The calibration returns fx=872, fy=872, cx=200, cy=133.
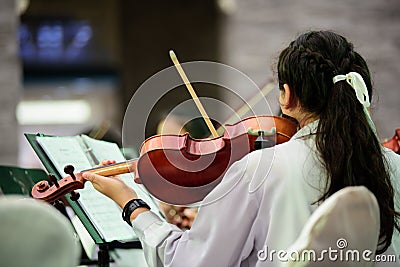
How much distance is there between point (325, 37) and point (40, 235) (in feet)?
3.41

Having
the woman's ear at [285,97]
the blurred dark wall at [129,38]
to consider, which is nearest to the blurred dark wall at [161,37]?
the blurred dark wall at [129,38]

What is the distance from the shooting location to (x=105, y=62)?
9953mm

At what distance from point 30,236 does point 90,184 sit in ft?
4.22

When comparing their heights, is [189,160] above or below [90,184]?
above

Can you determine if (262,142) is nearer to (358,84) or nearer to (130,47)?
(358,84)

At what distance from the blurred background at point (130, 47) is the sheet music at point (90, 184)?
686mm

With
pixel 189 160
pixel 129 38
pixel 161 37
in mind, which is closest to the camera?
pixel 189 160

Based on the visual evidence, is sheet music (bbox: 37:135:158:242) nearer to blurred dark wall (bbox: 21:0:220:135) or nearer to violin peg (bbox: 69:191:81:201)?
violin peg (bbox: 69:191:81:201)

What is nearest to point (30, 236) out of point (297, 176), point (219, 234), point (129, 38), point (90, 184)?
point (219, 234)

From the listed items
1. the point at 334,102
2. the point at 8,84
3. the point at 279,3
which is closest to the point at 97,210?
the point at 334,102

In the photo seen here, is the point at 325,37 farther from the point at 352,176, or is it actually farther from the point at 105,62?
the point at 105,62

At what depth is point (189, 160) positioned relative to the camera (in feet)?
7.07

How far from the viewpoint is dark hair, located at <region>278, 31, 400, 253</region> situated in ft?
6.45

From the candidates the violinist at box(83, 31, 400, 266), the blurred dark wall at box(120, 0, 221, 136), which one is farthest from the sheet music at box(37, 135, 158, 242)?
the blurred dark wall at box(120, 0, 221, 136)
